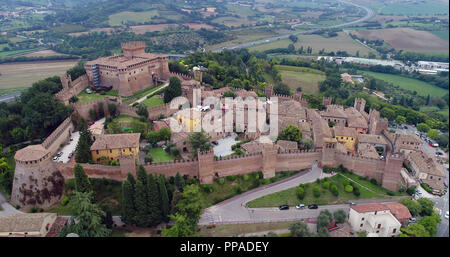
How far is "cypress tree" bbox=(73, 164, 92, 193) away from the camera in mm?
24188

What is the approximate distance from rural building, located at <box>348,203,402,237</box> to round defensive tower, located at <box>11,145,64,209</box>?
76.1 feet

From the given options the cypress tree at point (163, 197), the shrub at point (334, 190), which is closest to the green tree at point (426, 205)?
the shrub at point (334, 190)

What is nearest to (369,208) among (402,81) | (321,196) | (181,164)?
(321,196)

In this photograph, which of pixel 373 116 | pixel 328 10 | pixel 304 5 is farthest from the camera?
pixel 304 5

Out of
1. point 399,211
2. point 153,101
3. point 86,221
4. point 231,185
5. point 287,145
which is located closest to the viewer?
point 86,221

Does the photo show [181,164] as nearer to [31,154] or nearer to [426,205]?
[31,154]

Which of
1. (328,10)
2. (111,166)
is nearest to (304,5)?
(328,10)

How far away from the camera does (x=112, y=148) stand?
28000mm

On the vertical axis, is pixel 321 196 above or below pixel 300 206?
above

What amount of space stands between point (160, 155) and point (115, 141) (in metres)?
3.99

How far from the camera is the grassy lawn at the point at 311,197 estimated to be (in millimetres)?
27031

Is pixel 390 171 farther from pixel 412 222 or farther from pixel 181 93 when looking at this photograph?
pixel 181 93

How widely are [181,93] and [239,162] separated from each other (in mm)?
14014

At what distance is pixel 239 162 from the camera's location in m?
29.0
